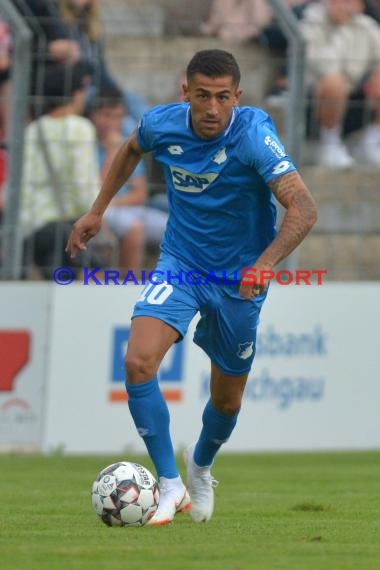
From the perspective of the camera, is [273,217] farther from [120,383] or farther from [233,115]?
[120,383]

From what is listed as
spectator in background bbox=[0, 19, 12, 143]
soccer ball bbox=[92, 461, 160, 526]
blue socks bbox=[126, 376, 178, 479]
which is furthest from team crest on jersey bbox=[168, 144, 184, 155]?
spectator in background bbox=[0, 19, 12, 143]

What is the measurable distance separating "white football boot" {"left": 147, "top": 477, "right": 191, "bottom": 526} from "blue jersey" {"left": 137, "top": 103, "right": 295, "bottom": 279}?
117 centimetres

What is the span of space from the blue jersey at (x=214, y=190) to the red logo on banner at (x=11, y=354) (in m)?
5.69

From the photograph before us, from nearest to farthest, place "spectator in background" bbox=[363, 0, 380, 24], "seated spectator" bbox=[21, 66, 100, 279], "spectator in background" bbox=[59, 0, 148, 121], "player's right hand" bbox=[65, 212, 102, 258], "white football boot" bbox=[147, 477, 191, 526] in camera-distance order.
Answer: "white football boot" bbox=[147, 477, 191, 526], "player's right hand" bbox=[65, 212, 102, 258], "seated spectator" bbox=[21, 66, 100, 279], "spectator in background" bbox=[59, 0, 148, 121], "spectator in background" bbox=[363, 0, 380, 24]

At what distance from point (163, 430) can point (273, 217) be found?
1.33 meters

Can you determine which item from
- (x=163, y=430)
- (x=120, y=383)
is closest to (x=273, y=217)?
(x=163, y=430)

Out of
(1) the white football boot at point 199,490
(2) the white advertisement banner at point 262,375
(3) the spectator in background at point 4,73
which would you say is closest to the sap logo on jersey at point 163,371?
(2) the white advertisement banner at point 262,375

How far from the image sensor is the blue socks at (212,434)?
7.75 m

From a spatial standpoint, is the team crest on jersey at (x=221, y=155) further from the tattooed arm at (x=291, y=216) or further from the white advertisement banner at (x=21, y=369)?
the white advertisement banner at (x=21, y=369)

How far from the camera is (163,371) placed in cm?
1323

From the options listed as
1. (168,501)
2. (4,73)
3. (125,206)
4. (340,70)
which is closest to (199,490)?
(168,501)

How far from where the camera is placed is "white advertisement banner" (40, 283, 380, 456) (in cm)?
1304

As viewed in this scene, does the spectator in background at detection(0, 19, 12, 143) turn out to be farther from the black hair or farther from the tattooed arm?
the tattooed arm

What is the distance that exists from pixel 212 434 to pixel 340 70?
734 cm
